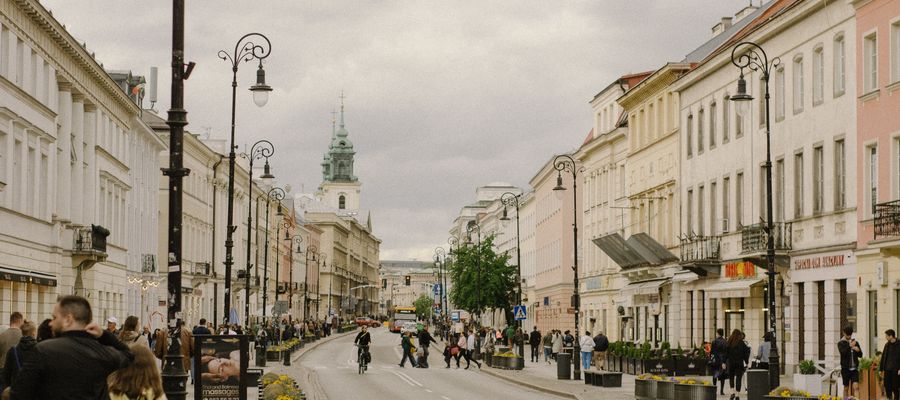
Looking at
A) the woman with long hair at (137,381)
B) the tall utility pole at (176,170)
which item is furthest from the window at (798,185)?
the woman with long hair at (137,381)

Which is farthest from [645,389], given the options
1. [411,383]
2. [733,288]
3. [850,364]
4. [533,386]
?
[733,288]

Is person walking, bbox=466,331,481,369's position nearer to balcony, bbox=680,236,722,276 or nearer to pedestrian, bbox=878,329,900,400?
balcony, bbox=680,236,722,276

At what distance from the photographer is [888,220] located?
34.9m

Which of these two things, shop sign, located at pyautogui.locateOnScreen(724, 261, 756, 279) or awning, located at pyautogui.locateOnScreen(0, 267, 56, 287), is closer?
awning, located at pyautogui.locateOnScreen(0, 267, 56, 287)

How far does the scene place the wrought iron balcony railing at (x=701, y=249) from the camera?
5394cm

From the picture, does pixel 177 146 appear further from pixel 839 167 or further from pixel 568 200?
pixel 568 200

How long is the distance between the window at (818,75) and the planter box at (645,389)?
12.8 m

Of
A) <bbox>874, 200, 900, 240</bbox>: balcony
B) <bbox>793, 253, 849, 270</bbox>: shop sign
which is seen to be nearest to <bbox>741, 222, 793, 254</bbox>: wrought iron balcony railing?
<bbox>793, 253, 849, 270</bbox>: shop sign

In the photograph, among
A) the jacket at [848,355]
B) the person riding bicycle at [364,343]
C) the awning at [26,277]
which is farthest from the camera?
the person riding bicycle at [364,343]

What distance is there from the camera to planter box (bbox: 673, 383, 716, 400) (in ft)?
100

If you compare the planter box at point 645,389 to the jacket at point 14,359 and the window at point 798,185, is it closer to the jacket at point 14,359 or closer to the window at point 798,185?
the window at point 798,185

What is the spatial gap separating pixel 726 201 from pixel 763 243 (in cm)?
795

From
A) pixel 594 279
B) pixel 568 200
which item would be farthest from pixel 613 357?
pixel 568 200

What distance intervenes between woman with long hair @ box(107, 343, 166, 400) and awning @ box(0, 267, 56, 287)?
31960 mm
